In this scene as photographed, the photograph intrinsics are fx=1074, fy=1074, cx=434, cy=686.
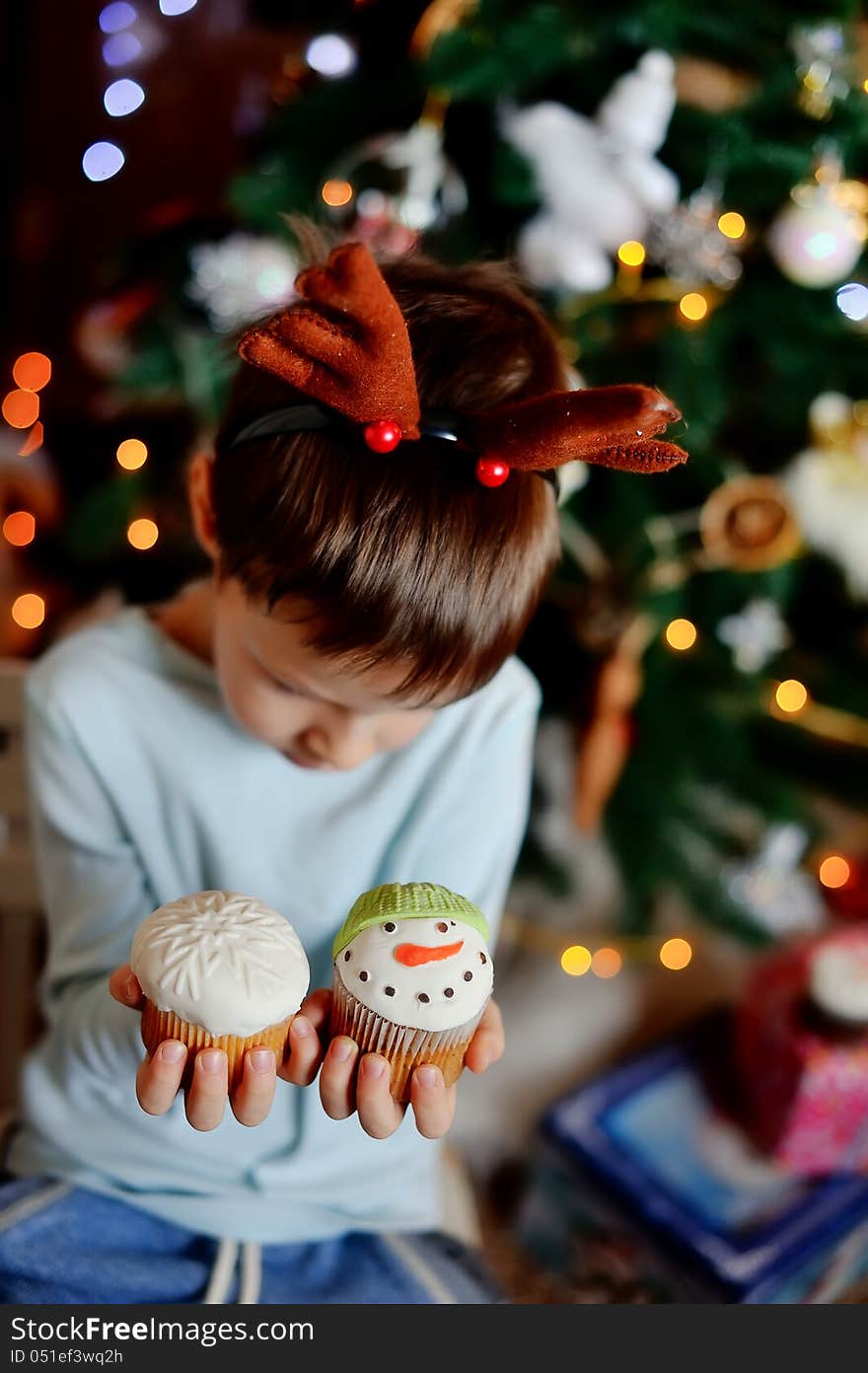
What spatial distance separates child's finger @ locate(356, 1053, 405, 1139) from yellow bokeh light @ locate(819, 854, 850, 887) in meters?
0.94

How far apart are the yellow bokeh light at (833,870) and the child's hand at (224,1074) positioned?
38.4 inches

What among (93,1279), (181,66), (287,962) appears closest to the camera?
(287,962)

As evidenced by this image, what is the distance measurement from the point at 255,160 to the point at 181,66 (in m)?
0.56

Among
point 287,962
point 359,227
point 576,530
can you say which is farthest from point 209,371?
point 287,962

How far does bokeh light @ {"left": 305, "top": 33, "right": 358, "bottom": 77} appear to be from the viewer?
939 mm

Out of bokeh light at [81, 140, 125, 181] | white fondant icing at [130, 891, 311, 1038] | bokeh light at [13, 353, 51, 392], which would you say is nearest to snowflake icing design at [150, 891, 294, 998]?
white fondant icing at [130, 891, 311, 1038]

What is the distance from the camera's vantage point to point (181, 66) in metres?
1.45

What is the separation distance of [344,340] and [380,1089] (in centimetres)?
32

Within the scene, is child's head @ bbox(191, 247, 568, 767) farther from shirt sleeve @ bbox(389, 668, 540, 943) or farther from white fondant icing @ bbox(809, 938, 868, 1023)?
white fondant icing @ bbox(809, 938, 868, 1023)

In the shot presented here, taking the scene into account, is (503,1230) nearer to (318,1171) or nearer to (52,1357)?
(318,1171)

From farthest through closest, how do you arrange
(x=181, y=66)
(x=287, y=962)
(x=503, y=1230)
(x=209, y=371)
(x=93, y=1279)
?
(x=181, y=66)
(x=503, y=1230)
(x=209, y=371)
(x=93, y=1279)
(x=287, y=962)

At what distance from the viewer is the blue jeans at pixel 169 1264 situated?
2.09ft

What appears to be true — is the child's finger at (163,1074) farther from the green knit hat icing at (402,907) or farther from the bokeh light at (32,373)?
the bokeh light at (32,373)

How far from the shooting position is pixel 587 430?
442 millimetres
